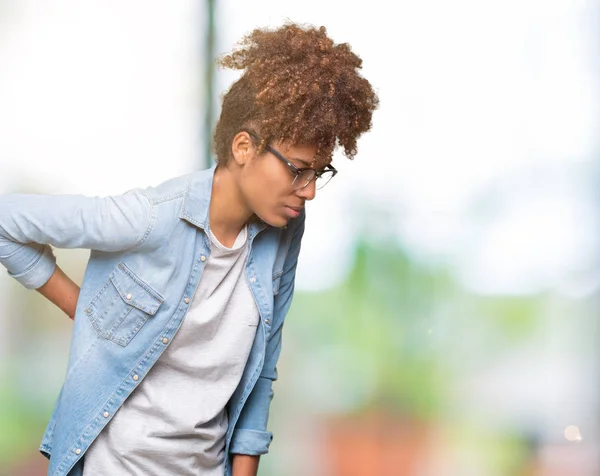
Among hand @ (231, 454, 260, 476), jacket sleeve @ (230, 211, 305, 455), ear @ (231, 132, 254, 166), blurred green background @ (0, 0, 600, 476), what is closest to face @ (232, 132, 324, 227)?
ear @ (231, 132, 254, 166)

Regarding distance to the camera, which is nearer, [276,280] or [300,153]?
[300,153]

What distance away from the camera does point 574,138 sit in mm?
3369

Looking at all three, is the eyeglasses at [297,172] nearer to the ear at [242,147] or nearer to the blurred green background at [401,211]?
the ear at [242,147]

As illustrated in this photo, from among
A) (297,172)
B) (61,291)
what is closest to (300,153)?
(297,172)

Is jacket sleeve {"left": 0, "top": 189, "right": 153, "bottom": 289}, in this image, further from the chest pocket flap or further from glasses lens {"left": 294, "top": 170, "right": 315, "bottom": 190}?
glasses lens {"left": 294, "top": 170, "right": 315, "bottom": 190}

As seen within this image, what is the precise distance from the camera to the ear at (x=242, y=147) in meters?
1.69

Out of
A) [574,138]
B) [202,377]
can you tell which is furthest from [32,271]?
[574,138]

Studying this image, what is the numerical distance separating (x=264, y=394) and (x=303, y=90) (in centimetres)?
66

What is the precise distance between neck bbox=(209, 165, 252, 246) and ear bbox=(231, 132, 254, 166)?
0.05 meters

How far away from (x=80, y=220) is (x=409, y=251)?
1.89 meters

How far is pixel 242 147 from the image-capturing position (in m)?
1.70

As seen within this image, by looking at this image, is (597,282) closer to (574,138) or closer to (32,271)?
(574,138)

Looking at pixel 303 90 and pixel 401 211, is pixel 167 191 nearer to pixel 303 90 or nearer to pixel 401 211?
pixel 303 90

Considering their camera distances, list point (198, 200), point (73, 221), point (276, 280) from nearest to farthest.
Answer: point (73, 221)
point (198, 200)
point (276, 280)
